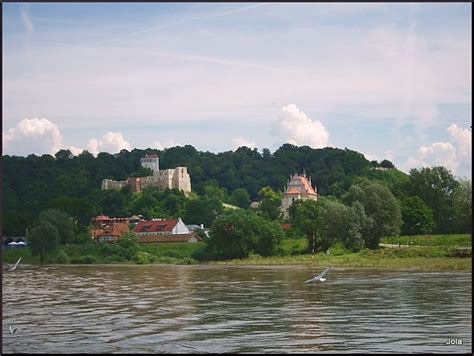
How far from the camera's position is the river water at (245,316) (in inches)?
447

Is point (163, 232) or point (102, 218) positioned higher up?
point (102, 218)

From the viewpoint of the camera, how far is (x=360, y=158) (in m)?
75.6

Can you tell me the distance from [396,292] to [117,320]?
27.3ft

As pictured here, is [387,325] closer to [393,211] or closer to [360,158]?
[393,211]

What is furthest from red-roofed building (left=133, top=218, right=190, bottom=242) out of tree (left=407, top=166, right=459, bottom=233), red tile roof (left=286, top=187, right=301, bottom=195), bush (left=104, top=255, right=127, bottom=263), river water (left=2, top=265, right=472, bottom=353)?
river water (left=2, top=265, right=472, bottom=353)

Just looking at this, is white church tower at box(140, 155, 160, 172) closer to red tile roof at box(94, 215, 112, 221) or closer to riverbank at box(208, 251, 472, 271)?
red tile roof at box(94, 215, 112, 221)

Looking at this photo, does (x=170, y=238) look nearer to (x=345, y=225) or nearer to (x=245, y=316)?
(x=345, y=225)

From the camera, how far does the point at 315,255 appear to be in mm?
41312

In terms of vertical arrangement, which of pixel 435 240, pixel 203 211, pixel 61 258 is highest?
pixel 203 211

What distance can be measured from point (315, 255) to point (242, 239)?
6.04 meters

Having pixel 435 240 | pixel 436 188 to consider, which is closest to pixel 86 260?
pixel 435 240

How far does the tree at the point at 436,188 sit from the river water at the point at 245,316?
29.2m

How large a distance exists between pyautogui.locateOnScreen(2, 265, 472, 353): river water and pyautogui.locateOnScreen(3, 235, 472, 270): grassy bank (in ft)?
26.1

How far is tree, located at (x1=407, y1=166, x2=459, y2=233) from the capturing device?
177 feet
